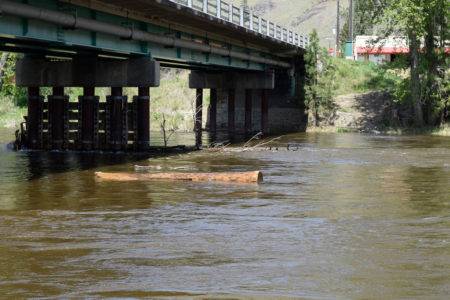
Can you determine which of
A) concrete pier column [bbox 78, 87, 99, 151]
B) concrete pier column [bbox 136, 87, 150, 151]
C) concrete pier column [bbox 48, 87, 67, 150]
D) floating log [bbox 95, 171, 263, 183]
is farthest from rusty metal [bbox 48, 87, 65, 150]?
floating log [bbox 95, 171, 263, 183]

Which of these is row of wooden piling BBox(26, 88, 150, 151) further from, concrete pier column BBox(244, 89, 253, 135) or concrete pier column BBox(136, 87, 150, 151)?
concrete pier column BBox(244, 89, 253, 135)

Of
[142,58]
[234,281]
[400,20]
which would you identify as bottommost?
[234,281]

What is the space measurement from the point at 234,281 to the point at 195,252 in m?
1.87

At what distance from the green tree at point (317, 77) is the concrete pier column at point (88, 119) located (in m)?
26.7

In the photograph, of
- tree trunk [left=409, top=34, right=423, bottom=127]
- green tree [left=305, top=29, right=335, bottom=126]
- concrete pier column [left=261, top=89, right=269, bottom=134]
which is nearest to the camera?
tree trunk [left=409, top=34, right=423, bottom=127]

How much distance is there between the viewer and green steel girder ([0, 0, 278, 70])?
23708 millimetres

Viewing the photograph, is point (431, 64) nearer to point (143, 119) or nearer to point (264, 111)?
point (264, 111)

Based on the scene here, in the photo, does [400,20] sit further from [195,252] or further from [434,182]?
[195,252]

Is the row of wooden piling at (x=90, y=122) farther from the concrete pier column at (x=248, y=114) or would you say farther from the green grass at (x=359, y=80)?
the green grass at (x=359, y=80)

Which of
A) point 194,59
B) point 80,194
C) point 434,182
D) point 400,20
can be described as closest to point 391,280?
point 80,194

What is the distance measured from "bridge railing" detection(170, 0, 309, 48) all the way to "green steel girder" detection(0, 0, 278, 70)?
2154 millimetres

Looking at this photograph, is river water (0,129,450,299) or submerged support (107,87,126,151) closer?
river water (0,129,450,299)

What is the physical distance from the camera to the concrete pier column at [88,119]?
3309cm

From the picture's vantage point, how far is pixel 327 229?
532 inches
